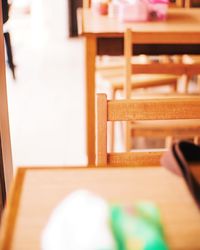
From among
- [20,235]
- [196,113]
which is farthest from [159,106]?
[20,235]

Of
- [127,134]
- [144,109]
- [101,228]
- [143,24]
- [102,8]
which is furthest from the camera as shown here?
[102,8]

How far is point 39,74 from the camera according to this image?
3.38m

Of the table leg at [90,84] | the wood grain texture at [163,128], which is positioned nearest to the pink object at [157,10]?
the table leg at [90,84]

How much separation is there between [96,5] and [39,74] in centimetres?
133

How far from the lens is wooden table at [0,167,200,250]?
1.70ft

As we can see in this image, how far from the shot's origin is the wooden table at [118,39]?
5.71 ft

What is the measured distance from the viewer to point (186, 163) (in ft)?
1.89

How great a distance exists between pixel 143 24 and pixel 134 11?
0.25ft

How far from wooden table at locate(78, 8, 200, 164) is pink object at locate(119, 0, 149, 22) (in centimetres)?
4

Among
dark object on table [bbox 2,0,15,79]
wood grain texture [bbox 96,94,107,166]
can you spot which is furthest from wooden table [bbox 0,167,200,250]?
dark object on table [bbox 2,0,15,79]

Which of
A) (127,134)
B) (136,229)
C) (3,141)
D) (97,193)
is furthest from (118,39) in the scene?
(136,229)

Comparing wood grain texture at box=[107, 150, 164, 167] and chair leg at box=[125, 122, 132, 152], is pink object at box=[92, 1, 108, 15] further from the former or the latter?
wood grain texture at box=[107, 150, 164, 167]

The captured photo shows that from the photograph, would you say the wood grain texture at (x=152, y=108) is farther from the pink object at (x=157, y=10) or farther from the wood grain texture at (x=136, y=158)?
the pink object at (x=157, y=10)

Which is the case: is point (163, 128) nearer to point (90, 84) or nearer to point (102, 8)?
point (90, 84)
